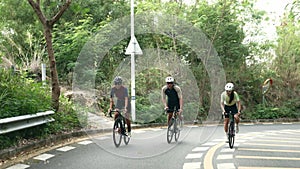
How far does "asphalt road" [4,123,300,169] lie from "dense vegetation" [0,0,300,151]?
18.3ft

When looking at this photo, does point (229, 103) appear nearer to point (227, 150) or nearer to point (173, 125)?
→ point (227, 150)

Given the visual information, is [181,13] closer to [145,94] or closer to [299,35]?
[145,94]

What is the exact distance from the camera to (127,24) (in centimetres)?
1872

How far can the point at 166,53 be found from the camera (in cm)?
1864

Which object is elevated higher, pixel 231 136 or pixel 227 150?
pixel 231 136

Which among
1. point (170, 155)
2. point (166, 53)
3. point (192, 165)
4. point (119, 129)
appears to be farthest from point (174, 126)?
point (166, 53)

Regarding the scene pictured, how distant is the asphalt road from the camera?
7.01 meters

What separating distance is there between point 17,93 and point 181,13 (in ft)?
39.1

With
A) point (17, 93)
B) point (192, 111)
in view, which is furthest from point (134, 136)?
point (192, 111)

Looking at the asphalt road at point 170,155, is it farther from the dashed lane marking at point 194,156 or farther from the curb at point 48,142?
the curb at point 48,142

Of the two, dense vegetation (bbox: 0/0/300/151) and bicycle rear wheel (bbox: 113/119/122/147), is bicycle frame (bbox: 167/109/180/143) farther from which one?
dense vegetation (bbox: 0/0/300/151)

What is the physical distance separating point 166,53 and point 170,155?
36.2 feet

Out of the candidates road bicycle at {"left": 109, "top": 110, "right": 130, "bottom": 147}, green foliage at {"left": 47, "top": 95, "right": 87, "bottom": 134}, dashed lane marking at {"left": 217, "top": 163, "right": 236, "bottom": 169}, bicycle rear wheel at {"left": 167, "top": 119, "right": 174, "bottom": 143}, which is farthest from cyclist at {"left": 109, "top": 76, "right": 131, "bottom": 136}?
dashed lane marking at {"left": 217, "top": 163, "right": 236, "bottom": 169}

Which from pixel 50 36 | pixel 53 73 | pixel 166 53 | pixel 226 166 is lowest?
pixel 226 166
